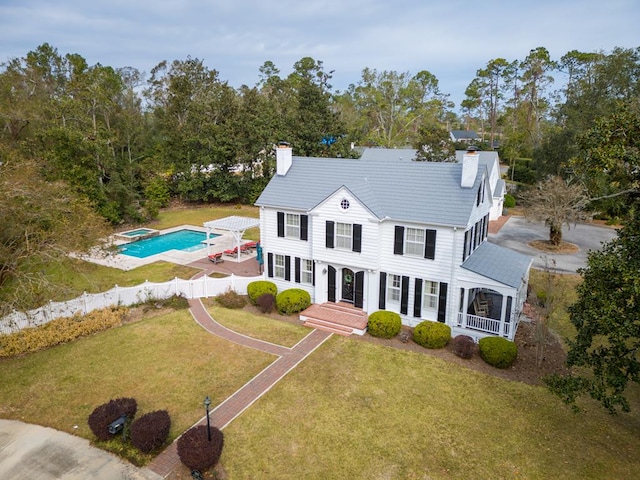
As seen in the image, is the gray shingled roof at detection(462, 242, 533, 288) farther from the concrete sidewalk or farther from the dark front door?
the concrete sidewalk

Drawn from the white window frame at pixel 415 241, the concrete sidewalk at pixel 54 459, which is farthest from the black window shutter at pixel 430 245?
the concrete sidewalk at pixel 54 459

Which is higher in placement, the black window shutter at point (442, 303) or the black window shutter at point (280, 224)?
the black window shutter at point (280, 224)

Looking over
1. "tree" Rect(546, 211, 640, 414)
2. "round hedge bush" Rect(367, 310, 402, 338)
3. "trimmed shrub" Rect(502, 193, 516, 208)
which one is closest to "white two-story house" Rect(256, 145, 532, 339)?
"round hedge bush" Rect(367, 310, 402, 338)

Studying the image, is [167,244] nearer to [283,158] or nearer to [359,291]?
[283,158]

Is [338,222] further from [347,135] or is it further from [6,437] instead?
[347,135]

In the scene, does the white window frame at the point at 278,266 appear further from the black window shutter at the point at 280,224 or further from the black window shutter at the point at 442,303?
the black window shutter at the point at 442,303

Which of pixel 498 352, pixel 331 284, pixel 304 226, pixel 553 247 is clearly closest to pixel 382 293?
pixel 331 284
